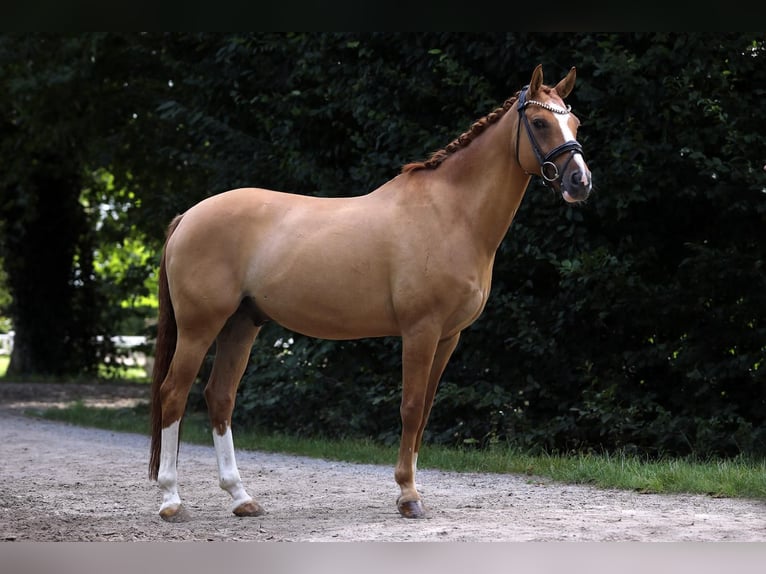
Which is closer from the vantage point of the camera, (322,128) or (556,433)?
(556,433)

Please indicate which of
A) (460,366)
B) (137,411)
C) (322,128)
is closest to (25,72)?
(137,411)

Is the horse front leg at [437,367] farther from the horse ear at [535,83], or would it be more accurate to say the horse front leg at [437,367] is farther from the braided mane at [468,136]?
the horse ear at [535,83]

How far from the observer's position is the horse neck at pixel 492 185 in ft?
19.9

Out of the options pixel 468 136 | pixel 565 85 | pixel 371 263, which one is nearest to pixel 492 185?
pixel 468 136

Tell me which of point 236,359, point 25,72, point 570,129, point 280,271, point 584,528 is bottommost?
point 584,528

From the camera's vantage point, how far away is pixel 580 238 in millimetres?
9156

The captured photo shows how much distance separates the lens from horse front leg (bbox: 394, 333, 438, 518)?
5.84 metres

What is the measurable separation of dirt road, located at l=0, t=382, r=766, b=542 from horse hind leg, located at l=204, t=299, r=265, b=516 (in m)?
0.16

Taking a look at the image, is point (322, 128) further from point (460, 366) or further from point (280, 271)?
point (280, 271)

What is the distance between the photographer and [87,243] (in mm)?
21438

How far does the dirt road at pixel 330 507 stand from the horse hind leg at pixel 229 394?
16 cm

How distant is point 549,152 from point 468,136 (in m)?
0.65

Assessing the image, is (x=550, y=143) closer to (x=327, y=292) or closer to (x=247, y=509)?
(x=327, y=292)

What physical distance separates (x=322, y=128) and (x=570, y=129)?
18.3ft
